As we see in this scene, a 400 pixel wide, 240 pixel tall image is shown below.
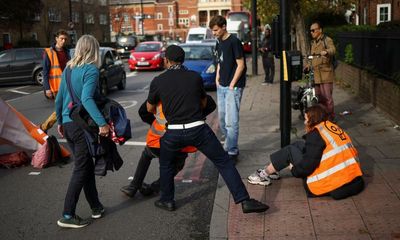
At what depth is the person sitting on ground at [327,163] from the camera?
16.2 ft

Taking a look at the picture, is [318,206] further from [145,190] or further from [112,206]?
[112,206]

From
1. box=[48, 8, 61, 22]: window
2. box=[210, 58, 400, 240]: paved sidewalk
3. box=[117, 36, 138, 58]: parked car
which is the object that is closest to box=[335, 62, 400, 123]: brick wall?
box=[210, 58, 400, 240]: paved sidewalk

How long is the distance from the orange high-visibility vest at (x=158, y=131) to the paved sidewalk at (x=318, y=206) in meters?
0.70

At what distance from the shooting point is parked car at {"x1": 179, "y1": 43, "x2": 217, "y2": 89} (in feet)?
50.4

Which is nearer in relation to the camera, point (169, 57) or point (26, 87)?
point (169, 57)

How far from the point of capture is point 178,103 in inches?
182

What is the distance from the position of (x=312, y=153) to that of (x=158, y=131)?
156cm

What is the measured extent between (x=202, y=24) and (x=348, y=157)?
4151 inches

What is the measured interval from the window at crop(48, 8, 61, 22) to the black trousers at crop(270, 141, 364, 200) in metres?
44.8

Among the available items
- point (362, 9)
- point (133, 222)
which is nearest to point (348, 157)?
point (133, 222)

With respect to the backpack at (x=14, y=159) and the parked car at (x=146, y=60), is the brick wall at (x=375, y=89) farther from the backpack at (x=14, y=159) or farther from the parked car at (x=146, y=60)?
the parked car at (x=146, y=60)

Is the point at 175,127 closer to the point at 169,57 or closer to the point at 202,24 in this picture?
the point at 169,57

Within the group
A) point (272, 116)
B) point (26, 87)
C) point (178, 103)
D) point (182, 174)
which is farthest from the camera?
point (26, 87)

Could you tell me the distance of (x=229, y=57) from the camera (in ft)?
21.3
